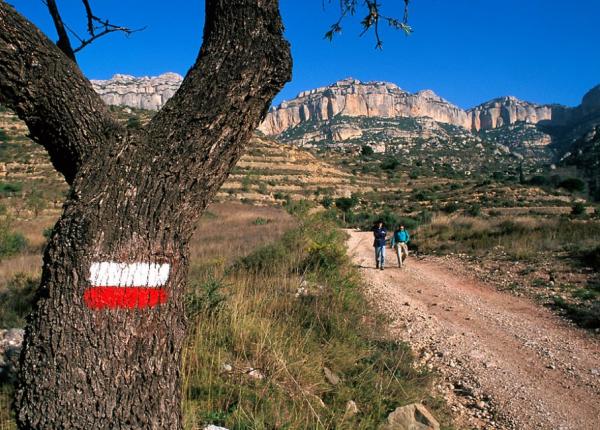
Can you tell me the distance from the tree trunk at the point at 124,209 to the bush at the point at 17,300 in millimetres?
3330

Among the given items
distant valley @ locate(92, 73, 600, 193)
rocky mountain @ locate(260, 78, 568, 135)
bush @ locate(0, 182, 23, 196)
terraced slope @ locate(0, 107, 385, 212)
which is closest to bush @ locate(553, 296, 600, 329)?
terraced slope @ locate(0, 107, 385, 212)

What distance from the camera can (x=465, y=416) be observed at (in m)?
3.92

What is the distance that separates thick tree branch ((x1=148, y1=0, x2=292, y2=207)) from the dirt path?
338 centimetres

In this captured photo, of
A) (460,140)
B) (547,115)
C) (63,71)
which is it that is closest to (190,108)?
(63,71)

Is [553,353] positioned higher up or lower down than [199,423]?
lower down

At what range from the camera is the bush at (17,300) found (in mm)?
4623

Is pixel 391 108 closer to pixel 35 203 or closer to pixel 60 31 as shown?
pixel 35 203

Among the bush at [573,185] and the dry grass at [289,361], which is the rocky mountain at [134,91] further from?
the dry grass at [289,361]

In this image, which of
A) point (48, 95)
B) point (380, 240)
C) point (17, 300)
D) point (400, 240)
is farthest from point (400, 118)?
point (48, 95)

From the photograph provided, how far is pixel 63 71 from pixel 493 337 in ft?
20.2

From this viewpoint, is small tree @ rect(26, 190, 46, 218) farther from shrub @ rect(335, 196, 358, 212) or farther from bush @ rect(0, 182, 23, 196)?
shrub @ rect(335, 196, 358, 212)

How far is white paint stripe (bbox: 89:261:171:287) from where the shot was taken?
1751 mm

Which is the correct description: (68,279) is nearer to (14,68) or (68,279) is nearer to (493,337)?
(14,68)

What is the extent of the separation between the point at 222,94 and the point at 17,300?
5218 millimetres
